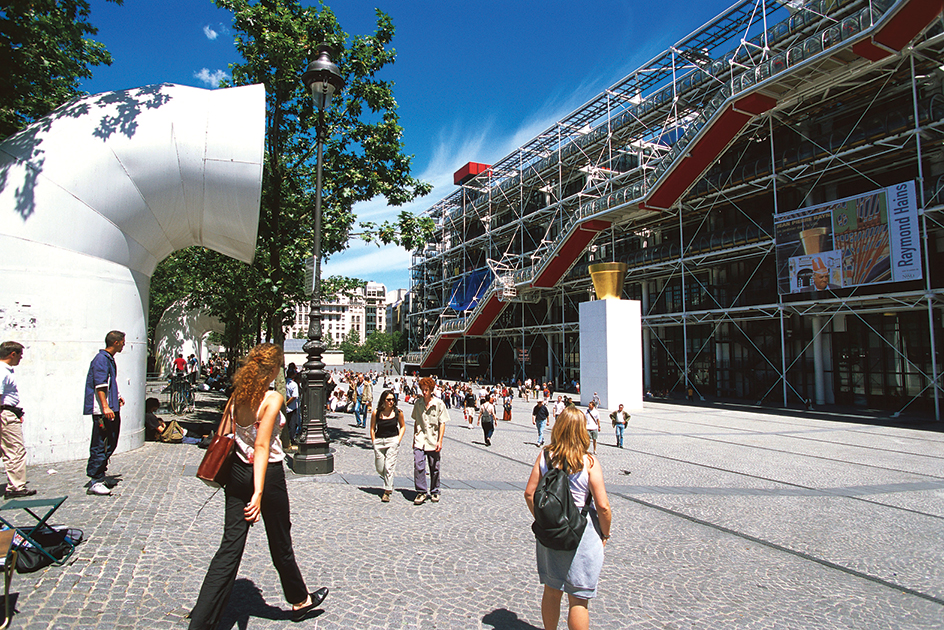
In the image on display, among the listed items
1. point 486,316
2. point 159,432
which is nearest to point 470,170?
point 486,316

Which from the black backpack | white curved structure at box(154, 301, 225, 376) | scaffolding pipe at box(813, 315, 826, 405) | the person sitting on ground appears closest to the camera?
the black backpack

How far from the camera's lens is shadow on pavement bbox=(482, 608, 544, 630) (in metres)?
3.49

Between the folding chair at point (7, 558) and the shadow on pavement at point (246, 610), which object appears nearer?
the folding chair at point (7, 558)

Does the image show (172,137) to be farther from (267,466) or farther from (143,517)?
(267,466)

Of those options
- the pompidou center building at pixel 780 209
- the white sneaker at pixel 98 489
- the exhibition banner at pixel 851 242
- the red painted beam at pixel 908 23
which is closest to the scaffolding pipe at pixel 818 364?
the pompidou center building at pixel 780 209

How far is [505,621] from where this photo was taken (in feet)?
11.7

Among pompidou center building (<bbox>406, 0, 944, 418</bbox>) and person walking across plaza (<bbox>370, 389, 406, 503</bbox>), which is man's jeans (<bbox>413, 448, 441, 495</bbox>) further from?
pompidou center building (<bbox>406, 0, 944, 418</bbox>)

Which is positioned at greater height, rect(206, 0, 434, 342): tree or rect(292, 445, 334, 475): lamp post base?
rect(206, 0, 434, 342): tree

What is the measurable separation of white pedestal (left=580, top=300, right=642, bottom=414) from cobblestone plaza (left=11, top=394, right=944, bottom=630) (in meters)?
11.6

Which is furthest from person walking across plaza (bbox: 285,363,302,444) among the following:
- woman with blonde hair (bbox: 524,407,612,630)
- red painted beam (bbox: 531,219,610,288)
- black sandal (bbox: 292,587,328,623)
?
red painted beam (bbox: 531,219,610,288)

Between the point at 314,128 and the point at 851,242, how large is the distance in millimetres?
18518

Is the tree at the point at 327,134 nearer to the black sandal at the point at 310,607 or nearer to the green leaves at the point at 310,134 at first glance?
the green leaves at the point at 310,134

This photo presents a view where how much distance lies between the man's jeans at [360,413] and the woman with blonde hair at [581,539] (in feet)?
45.6

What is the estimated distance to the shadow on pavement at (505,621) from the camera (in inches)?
137
